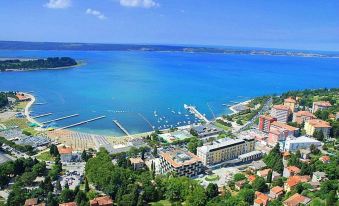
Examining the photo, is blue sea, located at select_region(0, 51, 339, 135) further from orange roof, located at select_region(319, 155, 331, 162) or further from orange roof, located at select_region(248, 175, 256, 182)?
orange roof, located at select_region(319, 155, 331, 162)

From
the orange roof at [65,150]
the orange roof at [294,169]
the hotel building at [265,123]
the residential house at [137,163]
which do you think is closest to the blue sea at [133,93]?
the orange roof at [65,150]

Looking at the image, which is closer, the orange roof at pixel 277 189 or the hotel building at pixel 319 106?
the orange roof at pixel 277 189

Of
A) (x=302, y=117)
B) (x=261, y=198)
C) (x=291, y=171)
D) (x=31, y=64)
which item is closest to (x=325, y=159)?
(x=291, y=171)

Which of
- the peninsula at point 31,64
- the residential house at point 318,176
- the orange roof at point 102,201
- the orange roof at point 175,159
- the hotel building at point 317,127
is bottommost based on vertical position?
the orange roof at point 102,201

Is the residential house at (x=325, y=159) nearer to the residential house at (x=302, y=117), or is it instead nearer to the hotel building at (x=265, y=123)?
the hotel building at (x=265, y=123)

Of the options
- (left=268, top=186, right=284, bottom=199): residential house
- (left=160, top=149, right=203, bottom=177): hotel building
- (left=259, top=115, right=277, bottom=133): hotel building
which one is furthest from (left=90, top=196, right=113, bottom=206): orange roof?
(left=259, top=115, right=277, bottom=133): hotel building

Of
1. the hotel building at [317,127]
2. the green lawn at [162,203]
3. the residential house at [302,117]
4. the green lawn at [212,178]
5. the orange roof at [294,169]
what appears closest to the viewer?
the green lawn at [162,203]

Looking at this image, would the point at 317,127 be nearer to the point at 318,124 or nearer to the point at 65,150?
the point at 318,124
